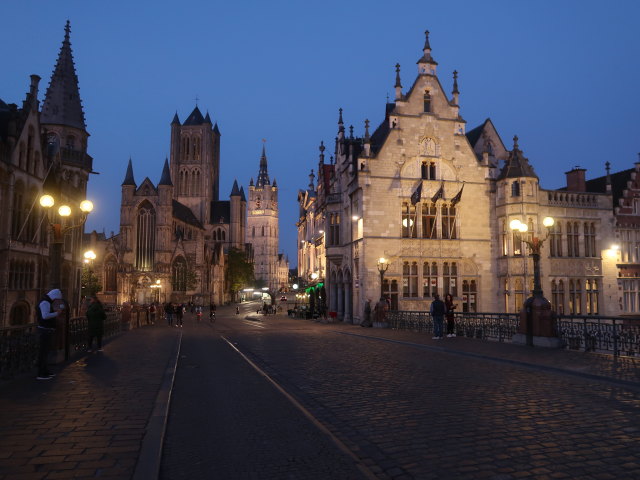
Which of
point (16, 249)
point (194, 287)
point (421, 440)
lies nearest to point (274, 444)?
point (421, 440)

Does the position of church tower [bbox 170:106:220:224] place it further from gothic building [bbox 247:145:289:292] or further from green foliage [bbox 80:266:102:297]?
gothic building [bbox 247:145:289:292]

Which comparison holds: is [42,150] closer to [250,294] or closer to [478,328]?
[478,328]

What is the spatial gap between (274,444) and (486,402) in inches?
155

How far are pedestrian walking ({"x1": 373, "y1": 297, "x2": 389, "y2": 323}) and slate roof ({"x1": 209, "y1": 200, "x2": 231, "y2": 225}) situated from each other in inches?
3717

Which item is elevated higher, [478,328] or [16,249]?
[16,249]

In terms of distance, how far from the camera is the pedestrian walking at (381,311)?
94.2 ft

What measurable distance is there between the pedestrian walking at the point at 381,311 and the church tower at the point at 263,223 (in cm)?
13401

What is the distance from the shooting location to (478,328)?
68.8 ft

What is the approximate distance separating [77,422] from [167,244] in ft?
273

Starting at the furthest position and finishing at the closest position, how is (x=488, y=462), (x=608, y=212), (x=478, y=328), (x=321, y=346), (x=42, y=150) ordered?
(x=608, y=212) < (x=42, y=150) < (x=478, y=328) < (x=321, y=346) < (x=488, y=462)

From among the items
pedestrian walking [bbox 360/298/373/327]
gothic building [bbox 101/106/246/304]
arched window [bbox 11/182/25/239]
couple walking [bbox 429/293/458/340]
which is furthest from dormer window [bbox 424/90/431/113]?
gothic building [bbox 101/106/246/304]

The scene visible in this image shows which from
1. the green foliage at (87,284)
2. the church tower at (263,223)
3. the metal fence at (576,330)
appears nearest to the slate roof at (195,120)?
the church tower at (263,223)

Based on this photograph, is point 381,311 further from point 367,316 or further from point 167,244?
point 167,244

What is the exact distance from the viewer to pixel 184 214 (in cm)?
10244
